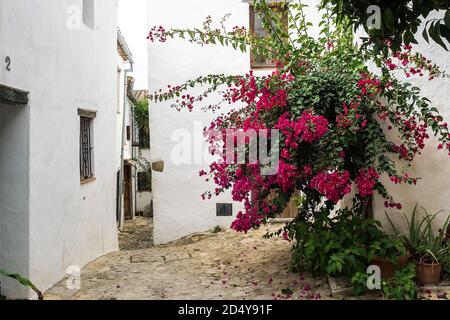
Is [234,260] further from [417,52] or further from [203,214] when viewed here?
[417,52]

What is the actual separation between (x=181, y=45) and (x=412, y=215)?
205 inches

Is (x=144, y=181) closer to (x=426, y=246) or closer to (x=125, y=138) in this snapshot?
(x=125, y=138)

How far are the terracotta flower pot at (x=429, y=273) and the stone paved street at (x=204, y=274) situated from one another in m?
0.84

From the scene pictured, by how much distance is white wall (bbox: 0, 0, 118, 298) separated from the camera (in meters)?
4.59

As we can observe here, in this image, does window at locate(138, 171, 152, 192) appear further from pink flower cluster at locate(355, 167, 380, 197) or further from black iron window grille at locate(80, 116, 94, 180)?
pink flower cluster at locate(355, 167, 380, 197)

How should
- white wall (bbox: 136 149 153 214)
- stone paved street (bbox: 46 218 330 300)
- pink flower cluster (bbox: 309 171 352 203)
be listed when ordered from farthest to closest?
white wall (bbox: 136 149 153 214)
stone paved street (bbox: 46 218 330 300)
pink flower cluster (bbox: 309 171 352 203)

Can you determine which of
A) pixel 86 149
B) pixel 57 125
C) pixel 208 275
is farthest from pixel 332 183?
pixel 86 149

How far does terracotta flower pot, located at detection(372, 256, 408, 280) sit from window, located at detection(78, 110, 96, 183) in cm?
425

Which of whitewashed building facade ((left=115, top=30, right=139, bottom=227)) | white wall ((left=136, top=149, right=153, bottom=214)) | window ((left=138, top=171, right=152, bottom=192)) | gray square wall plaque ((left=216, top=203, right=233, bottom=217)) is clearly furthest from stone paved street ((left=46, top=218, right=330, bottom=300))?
window ((left=138, top=171, right=152, bottom=192))

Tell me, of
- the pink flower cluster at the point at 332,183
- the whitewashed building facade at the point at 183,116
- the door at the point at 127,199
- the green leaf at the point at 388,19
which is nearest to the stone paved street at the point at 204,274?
the whitewashed building facade at the point at 183,116

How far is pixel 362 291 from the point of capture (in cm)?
418

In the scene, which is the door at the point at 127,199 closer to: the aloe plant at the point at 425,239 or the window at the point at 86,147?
the window at the point at 86,147

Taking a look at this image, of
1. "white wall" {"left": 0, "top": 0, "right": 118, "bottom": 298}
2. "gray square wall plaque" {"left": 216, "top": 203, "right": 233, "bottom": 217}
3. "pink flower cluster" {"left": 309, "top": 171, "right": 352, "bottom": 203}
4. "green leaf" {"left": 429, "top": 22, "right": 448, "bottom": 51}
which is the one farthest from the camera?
"gray square wall plaque" {"left": 216, "top": 203, "right": 233, "bottom": 217}

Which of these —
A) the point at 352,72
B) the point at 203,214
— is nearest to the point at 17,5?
the point at 352,72
